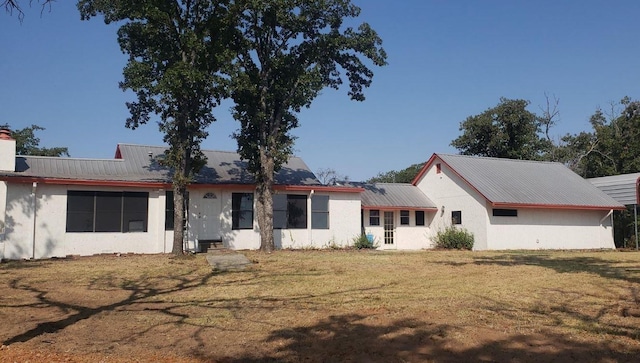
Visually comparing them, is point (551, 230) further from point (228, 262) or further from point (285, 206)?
point (228, 262)

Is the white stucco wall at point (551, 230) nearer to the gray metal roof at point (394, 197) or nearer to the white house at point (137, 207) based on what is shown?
the gray metal roof at point (394, 197)

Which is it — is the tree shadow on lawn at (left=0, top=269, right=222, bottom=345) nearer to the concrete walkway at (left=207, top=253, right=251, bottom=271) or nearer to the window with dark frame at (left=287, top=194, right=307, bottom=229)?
the concrete walkway at (left=207, top=253, right=251, bottom=271)

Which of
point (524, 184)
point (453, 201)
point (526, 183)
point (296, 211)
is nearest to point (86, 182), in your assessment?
point (296, 211)

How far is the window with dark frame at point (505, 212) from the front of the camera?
23.8m

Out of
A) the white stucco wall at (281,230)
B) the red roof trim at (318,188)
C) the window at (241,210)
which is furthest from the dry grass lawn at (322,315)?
the red roof trim at (318,188)

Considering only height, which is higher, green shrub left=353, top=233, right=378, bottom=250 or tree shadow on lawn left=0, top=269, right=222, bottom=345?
green shrub left=353, top=233, right=378, bottom=250

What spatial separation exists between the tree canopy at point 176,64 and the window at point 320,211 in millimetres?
5831

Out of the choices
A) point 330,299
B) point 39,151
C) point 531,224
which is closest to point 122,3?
point 330,299

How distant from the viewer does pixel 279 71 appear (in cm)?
1980

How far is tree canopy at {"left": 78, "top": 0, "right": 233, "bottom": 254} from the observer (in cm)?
1636

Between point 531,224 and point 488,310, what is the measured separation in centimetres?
1791

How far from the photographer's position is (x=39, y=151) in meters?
44.9

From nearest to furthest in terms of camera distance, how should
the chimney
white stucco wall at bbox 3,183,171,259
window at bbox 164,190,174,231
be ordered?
white stucco wall at bbox 3,183,171,259
the chimney
window at bbox 164,190,174,231

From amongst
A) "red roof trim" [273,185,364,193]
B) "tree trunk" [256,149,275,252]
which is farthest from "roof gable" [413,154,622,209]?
"tree trunk" [256,149,275,252]
